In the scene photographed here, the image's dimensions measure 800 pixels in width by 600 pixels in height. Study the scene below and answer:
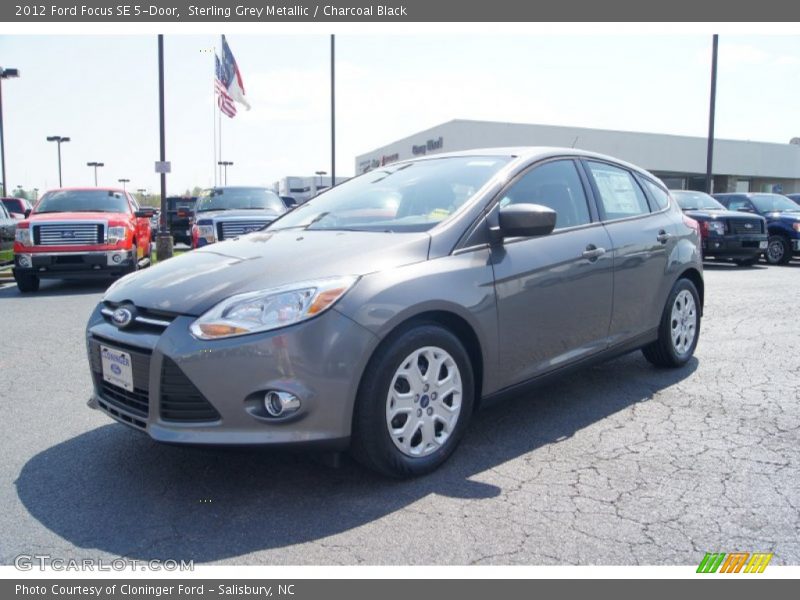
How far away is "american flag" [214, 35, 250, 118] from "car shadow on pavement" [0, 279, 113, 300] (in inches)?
438

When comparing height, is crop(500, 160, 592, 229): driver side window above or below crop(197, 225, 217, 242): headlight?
above

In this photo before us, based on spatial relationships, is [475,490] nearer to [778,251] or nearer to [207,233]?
[207,233]

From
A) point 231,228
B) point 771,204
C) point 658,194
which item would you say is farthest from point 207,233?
point 771,204

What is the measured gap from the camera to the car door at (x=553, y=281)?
3771mm

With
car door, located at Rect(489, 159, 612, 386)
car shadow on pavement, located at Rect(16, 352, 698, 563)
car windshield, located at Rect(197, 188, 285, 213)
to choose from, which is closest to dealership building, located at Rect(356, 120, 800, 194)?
car windshield, located at Rect(197, 188, 285, 213)

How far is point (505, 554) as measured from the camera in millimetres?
2672

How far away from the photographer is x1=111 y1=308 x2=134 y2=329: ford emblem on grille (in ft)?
10.7

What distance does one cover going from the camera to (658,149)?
4812 centimetres

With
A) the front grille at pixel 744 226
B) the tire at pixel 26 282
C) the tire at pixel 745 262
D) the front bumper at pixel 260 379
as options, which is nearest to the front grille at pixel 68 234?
the tire at pixel 26 282

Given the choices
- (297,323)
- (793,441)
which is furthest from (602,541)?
(793,441)

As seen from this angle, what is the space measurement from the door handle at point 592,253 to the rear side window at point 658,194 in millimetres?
1211

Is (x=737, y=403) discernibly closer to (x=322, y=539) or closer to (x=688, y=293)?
(x=688, y=293)

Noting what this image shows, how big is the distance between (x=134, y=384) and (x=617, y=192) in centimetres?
349

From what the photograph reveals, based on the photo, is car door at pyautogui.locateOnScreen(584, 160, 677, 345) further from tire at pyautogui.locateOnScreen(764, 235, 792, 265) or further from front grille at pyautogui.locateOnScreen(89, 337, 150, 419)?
tire at pyautogui.locateOnScreen(764, 235, 792, 265)
